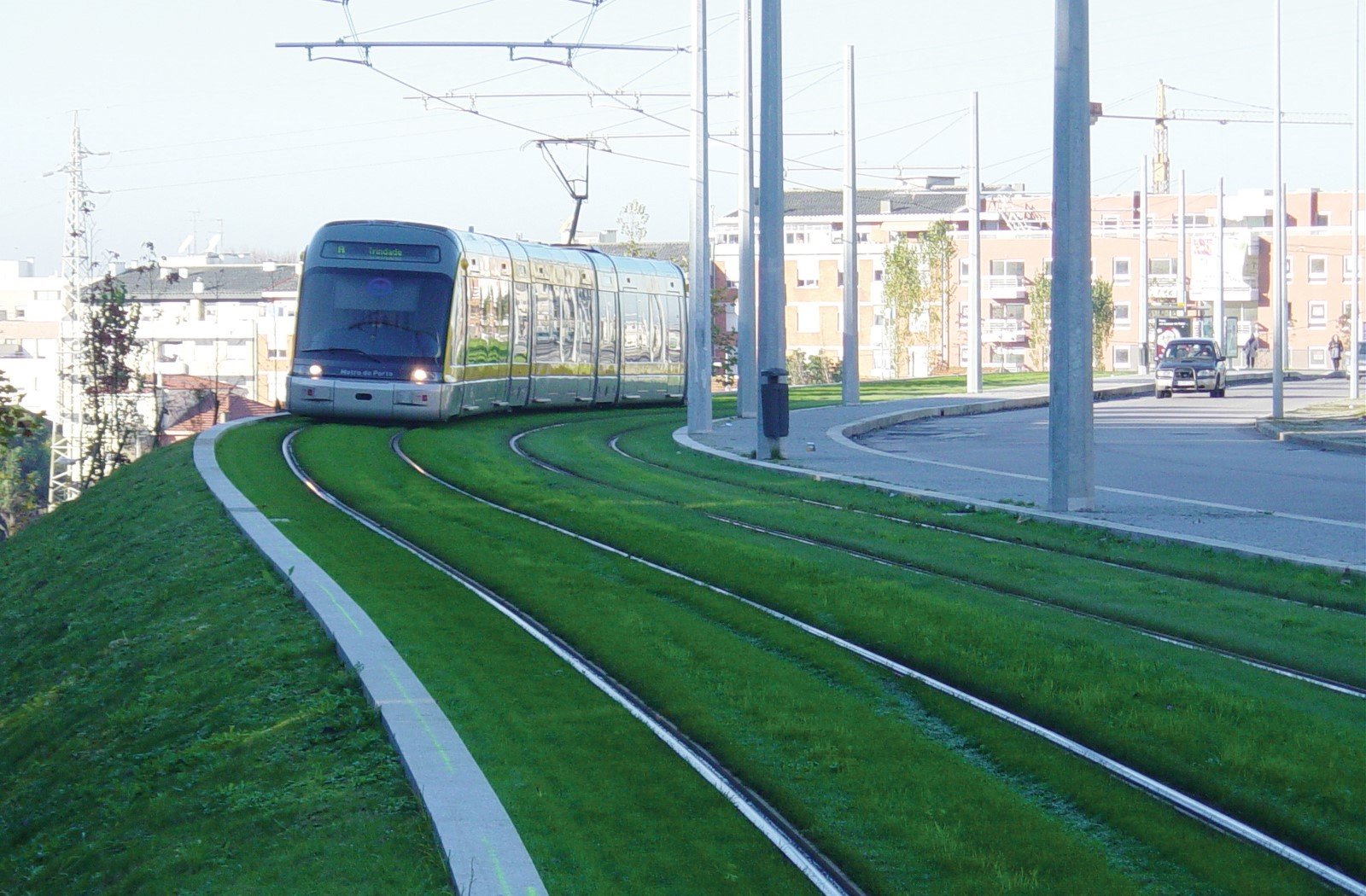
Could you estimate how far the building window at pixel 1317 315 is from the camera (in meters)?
107

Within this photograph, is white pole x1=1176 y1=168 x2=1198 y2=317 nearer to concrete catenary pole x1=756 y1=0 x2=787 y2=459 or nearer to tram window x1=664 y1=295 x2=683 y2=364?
tram window x1=664 y1=295 x2=683 y2=364

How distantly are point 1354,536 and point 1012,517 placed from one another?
315 centimetres

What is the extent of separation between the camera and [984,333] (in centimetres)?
10512

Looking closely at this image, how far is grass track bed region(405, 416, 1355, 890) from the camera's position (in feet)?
47.0

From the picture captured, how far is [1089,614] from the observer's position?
10.6 meters

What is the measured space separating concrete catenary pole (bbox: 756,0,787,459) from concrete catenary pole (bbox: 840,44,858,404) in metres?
12.8

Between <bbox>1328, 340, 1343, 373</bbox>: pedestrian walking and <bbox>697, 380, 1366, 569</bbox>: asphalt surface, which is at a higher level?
<bbox>1328, 340, 1343, 373</bbox>: pedestrian walking

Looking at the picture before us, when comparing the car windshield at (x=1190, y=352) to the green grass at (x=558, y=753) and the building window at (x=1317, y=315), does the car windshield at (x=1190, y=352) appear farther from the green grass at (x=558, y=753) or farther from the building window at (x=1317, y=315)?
the building window at (x=1317, y=315)

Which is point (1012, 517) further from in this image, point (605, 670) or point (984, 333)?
point (984, 333)

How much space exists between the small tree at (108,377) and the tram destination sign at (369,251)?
5.20m

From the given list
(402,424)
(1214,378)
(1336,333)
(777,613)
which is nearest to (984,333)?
(1336,333)

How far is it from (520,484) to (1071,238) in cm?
669

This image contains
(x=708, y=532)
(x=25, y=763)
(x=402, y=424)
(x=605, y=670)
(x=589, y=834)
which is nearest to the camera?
(x=589, y=834)

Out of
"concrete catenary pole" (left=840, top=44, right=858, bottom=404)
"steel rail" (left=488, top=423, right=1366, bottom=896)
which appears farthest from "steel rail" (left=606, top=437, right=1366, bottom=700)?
"concrete catenary pole" (left=840, top=44, right=858, bottom=404)
